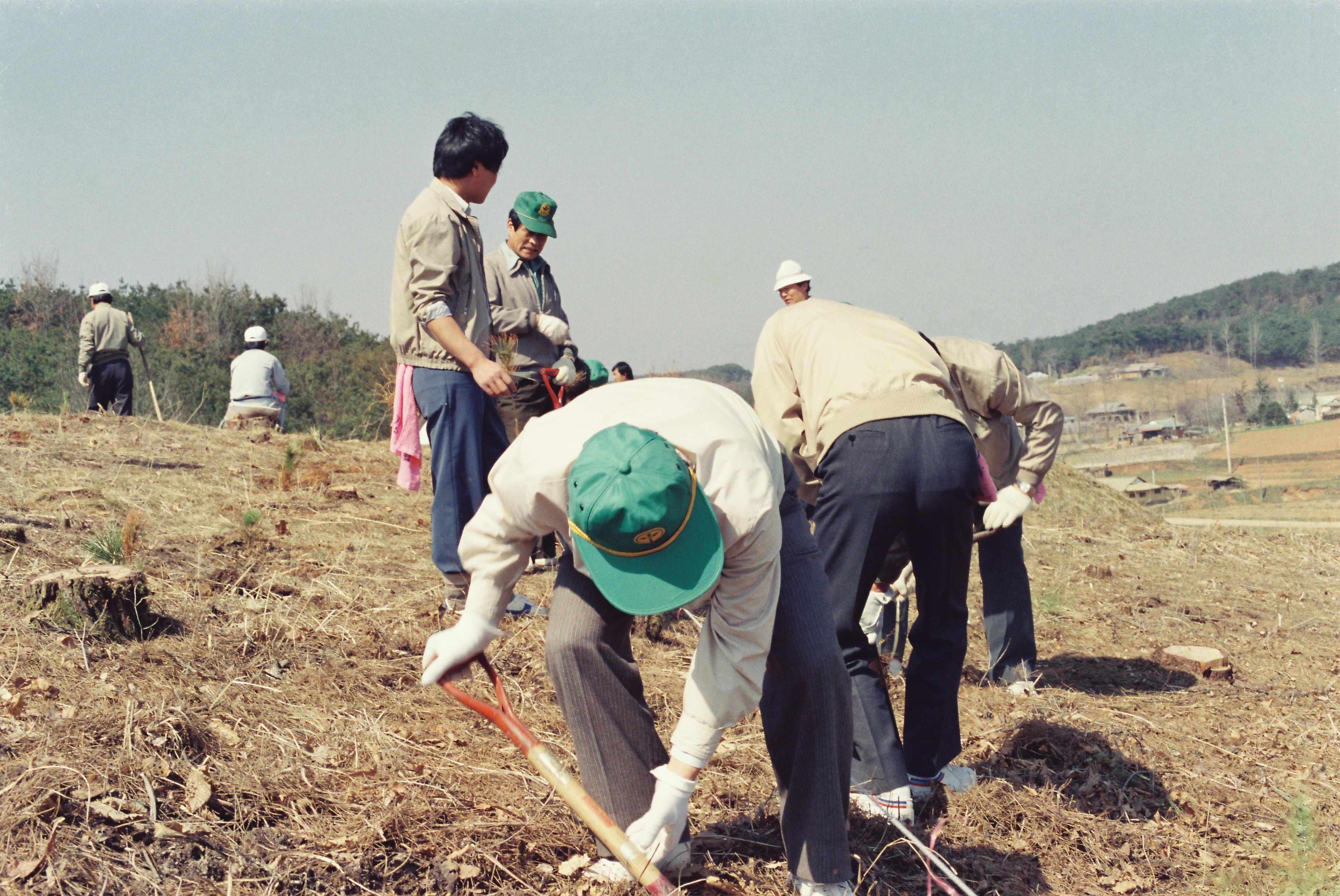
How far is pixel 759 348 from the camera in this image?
10.2 feet

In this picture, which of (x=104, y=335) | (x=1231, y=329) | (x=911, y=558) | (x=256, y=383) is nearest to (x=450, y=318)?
(x=911, y=558)

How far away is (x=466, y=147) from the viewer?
367cm

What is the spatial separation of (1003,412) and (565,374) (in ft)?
6.48

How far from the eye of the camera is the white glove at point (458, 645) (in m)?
2.10

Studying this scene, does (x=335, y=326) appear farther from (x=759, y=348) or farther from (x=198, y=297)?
(x=759, y=348)

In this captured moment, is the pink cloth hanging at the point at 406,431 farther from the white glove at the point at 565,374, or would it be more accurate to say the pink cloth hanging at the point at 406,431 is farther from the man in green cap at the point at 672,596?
the man in green cap at the point at 672,596

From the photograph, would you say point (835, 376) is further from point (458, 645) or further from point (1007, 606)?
point (1007, 606)

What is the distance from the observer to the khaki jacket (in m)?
4.52

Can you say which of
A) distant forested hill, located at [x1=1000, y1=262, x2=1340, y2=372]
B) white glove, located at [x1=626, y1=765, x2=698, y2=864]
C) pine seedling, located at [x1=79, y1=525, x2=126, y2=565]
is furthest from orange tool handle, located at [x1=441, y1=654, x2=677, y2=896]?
distant forested hill, located at [x1=1000, y1=262, x2=1340, y2=372]

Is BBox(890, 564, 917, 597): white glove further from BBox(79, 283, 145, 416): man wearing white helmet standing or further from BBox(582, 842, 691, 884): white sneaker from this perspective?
BBox(79, 283, 145, 416): man wearing white helmet standing

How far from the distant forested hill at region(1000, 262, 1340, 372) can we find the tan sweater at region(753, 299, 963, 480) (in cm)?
7042

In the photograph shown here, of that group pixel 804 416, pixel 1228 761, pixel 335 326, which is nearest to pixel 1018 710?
pixel 1228 761

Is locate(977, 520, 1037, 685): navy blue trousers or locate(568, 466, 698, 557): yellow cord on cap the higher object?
locate(568, 466, 698, 557): yellow cord on cap

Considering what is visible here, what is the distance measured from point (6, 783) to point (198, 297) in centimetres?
3412
